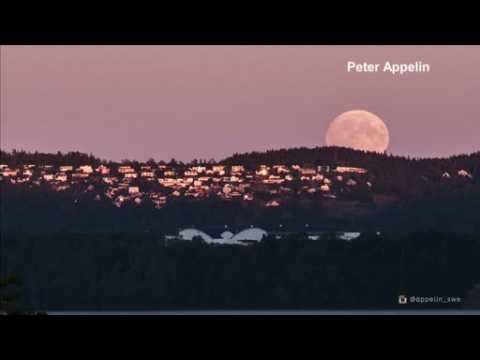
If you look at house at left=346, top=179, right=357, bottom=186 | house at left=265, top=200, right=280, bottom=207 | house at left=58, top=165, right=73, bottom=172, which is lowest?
house at left=265, top=200, right=280, bottom=207

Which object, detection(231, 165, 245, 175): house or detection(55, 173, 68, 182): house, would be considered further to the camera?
detection(55, 173, 68, 182): house

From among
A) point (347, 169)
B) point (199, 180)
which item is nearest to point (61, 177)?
point (199, 180)

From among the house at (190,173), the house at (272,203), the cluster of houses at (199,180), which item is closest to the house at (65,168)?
the cluster of houses at (199,180)

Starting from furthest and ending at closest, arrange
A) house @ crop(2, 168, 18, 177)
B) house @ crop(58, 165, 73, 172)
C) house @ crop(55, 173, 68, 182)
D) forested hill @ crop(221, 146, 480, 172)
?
house @ crop(55, 173, 68, 182), house @ crop(58, 165, 73, 172), house @ crop(2, 168, 18, 177), forested hill @ crop(221, 146, 480, 172)

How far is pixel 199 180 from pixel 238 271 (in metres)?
1.27

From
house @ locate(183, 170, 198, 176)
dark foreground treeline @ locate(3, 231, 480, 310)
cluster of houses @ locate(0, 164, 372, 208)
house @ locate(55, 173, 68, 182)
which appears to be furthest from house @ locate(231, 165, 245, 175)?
house @ locate(55, 173, 68, 182)

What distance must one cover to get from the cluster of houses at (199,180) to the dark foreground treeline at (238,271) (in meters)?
0.51

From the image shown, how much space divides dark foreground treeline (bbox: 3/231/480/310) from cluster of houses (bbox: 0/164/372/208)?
51 cm

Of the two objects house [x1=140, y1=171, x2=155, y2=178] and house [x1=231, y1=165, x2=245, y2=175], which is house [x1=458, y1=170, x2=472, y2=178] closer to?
house [x1=231, y1=165, x2=245, y2=175]

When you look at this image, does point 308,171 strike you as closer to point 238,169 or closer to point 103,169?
point 238,169

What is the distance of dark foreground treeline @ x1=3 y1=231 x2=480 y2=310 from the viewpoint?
14219 millimetres
